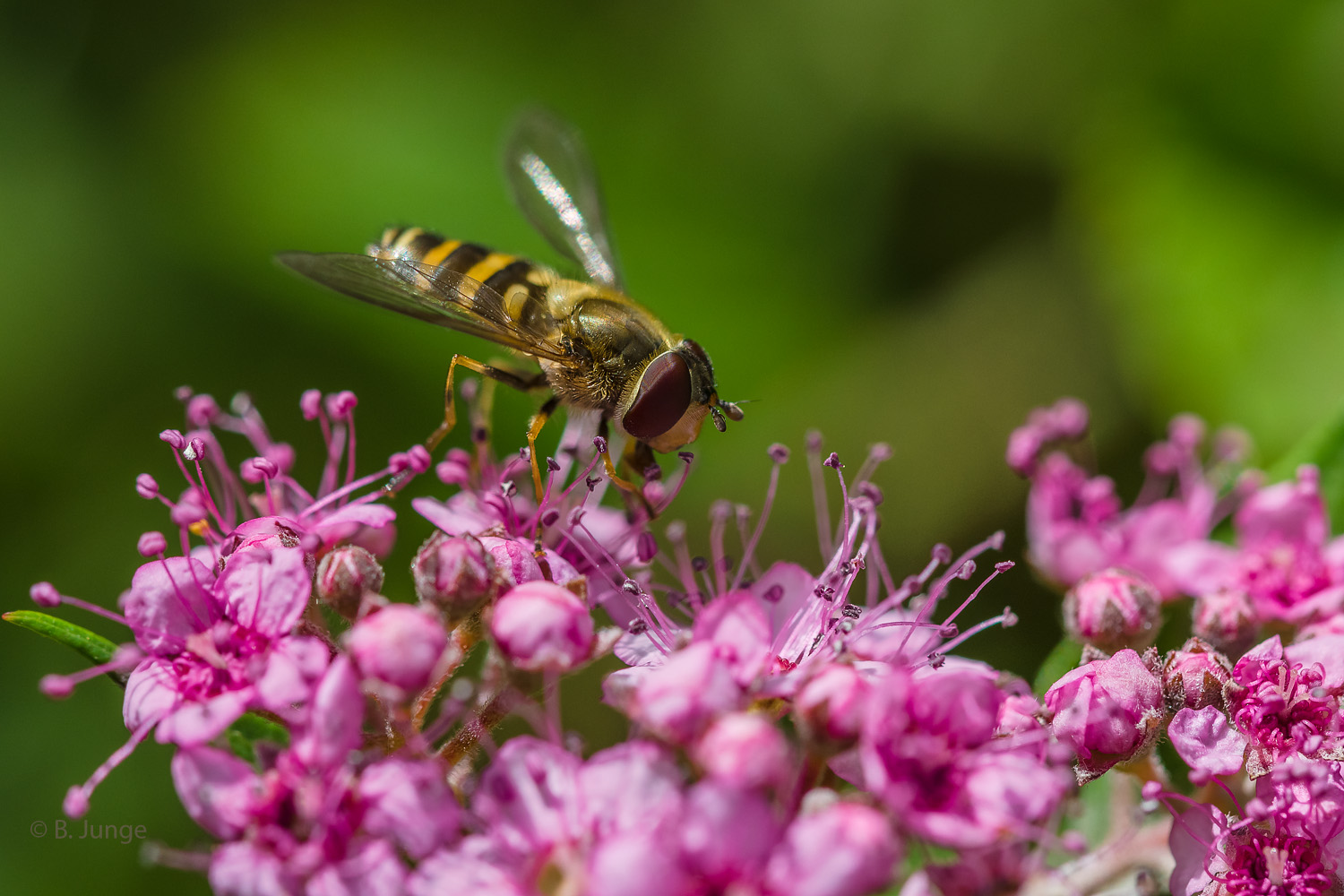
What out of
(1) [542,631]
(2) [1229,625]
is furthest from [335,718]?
(2) [1229,625]

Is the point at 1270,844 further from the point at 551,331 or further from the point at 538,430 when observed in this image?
the point at 551,331

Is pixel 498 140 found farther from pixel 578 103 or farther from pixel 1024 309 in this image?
pixel 1024 309

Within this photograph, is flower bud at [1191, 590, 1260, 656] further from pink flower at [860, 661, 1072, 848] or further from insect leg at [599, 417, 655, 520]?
insect leg at [599, 417, 655, 520]

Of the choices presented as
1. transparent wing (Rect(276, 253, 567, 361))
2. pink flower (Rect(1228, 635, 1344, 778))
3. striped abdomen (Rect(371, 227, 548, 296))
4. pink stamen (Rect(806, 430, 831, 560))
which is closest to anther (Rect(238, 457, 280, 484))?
transparent wing (Rect(276, 253, 567, 361))

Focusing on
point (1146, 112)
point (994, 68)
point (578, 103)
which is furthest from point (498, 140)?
point (1146, 112)

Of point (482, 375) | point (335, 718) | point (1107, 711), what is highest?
point (482, 375)
